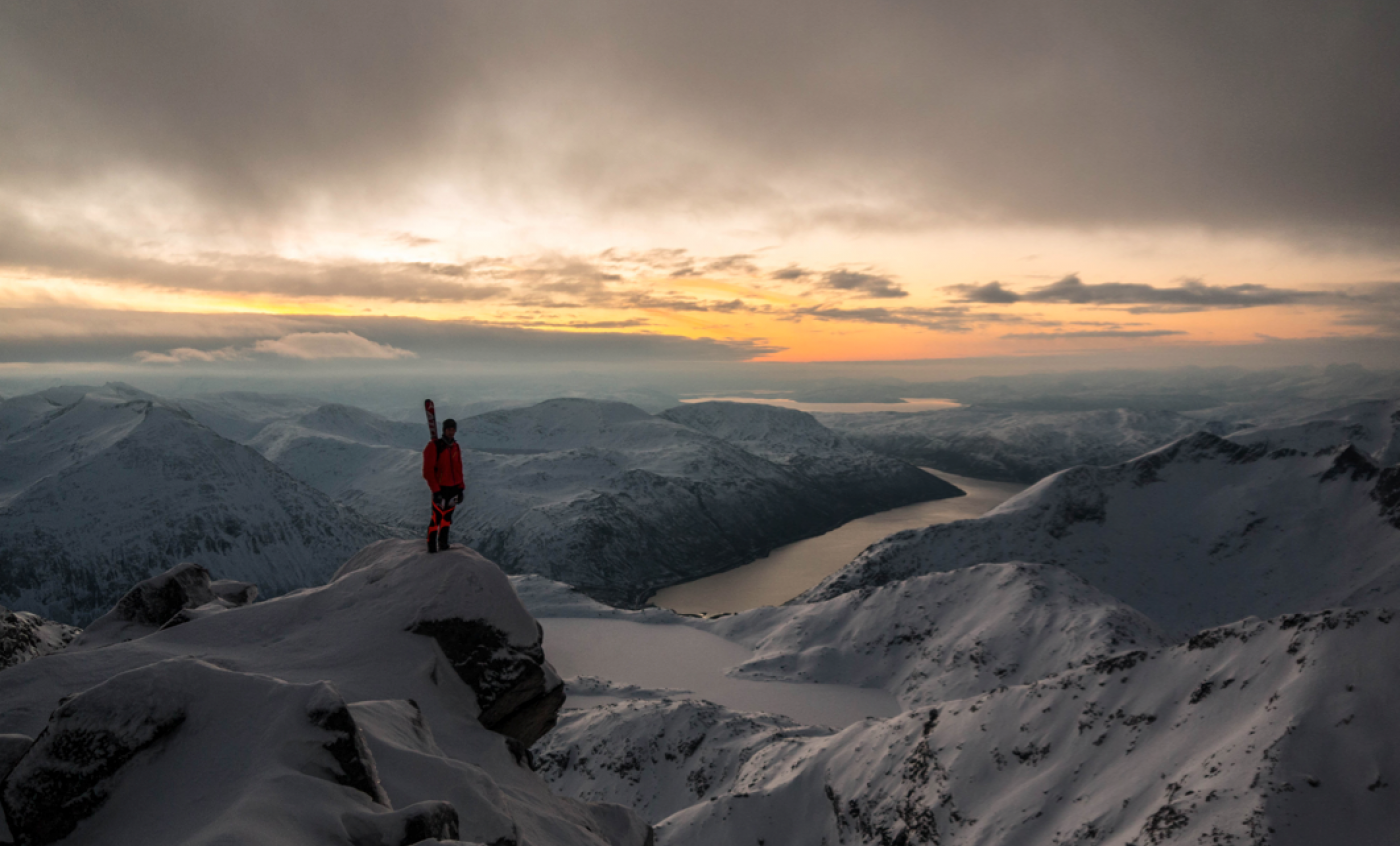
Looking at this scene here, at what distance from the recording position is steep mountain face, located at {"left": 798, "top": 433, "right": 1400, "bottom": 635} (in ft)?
389

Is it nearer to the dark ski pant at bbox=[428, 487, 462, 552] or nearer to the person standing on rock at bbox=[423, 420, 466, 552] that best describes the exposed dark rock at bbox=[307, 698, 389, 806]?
the person standing on rock at bbox=[423, 420, 466, 552]

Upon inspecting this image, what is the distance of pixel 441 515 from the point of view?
20125 mm

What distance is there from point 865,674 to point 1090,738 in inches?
2147

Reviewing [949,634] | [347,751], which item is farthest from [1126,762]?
[949,634]

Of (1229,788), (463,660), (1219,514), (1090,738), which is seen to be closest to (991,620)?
(1090,738)

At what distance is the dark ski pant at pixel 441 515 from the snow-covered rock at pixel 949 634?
65775mm

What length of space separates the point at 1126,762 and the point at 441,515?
30333 millimetres

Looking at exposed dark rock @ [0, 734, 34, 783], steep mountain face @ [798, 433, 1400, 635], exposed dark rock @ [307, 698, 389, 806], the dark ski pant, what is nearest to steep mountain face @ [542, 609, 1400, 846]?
exposed dark rock @ [307, 698, 389, 806]

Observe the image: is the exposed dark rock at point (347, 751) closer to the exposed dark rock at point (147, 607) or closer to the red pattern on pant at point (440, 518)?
the red pattern on pant at point (440, 518)

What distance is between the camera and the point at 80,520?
181375mm

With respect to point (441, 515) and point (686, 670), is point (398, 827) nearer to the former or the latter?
point (441, 515)

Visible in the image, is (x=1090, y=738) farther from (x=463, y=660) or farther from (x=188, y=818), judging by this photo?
(x=188, y=818)

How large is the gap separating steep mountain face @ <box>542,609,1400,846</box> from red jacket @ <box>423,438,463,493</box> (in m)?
27.1

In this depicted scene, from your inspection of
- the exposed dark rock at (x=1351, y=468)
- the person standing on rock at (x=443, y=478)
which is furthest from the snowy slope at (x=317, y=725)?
the exposed dark rock at (x=1351, y=468)
